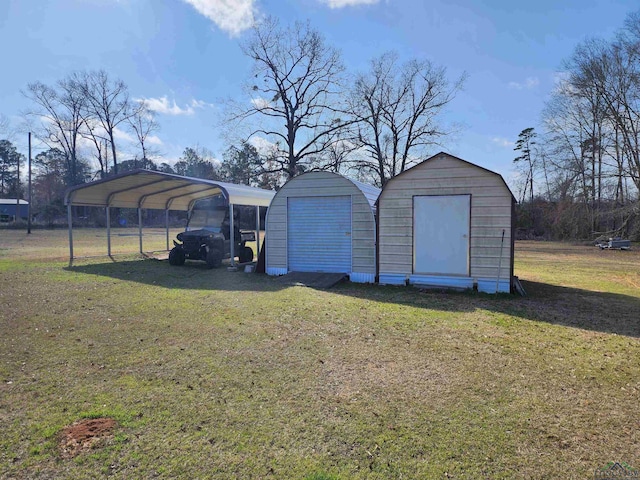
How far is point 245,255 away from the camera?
45.3 feet

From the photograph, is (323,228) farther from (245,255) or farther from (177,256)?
(177,256)

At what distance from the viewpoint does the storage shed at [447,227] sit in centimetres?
838

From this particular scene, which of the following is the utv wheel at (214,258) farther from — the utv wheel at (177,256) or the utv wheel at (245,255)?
the utv wheel at (245,255)

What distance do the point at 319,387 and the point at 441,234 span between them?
613 cm

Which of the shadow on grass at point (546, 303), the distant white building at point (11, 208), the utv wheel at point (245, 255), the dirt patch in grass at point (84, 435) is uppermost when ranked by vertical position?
the distant white building at point (11, 208)

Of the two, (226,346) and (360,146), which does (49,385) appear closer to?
(226,346)

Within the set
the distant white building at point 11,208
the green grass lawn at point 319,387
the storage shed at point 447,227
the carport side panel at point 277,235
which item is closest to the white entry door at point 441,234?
the storage shed at point 447,227


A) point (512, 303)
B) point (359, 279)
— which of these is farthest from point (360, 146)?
point (512, 303)

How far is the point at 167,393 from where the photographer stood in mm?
3426

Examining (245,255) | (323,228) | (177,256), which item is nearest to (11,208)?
(177,256)

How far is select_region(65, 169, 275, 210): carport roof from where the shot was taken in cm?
1231

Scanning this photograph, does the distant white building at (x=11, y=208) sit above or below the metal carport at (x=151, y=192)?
above

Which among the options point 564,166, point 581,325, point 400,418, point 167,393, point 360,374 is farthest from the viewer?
point 564,166

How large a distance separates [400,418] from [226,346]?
2.45 meters
